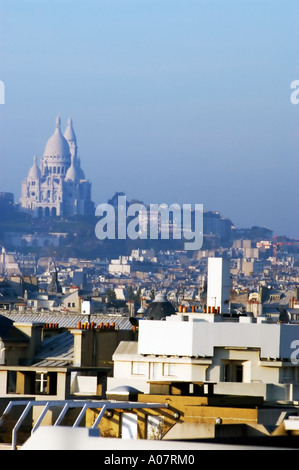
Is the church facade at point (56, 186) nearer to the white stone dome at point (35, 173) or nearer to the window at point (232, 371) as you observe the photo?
the white stone dome at point (35, 173)

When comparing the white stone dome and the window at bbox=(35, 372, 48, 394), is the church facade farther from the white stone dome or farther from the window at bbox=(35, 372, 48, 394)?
the window at bbox=(35, 372, 48, 394)

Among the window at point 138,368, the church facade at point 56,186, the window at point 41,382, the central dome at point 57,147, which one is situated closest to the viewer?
the window at point 41,382

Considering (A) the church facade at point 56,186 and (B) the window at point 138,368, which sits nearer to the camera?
(B) the window at point 138,368

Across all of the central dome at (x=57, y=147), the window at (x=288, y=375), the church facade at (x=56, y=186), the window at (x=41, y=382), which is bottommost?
the window at (x=41, y=382)

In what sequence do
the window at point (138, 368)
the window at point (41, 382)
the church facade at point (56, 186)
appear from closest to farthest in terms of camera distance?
1. the window at point (41, 382)
2. the window at point (138, 368)
3. the church facade at point (56, 186)

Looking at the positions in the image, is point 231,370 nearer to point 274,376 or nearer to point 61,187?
point 274,376

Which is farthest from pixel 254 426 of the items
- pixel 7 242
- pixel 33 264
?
pixel 7 242

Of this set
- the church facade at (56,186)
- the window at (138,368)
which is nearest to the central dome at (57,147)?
the church facade at (56,186)

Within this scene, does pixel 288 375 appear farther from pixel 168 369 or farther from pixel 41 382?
pixel 41 382
